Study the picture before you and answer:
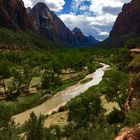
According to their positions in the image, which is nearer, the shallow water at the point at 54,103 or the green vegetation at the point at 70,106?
the green vegetation at the point at 70,106

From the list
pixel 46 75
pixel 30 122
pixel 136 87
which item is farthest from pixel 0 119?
pixel 46 75

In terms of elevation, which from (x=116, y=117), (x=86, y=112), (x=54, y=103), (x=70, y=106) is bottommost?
(x=54, y=103)

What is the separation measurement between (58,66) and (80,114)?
228 feet

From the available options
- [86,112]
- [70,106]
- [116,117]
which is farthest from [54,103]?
[116,117]

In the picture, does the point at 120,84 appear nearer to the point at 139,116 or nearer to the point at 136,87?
the point at 136,87

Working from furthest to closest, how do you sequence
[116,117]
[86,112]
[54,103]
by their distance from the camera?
[54,103] → [86,112] → [116,117]

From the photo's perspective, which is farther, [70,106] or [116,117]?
[70,106]

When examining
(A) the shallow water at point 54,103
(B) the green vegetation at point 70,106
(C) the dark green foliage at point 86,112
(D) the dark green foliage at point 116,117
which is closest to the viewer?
(B) the green vegetation at point 70,106

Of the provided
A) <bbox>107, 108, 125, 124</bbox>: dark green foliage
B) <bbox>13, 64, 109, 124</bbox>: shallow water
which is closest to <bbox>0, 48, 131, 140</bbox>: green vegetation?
<bbox>107, 108, 125, 124</bbox>: dark green foliage

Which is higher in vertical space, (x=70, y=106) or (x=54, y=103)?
(x=70, y=106)

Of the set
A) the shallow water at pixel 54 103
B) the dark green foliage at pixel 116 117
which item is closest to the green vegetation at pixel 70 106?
the dark green foliage at pixel 116 117

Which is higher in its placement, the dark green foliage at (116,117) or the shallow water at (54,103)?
the dark green foliage at (116,117)

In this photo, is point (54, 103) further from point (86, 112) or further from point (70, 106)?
point (86, 112)

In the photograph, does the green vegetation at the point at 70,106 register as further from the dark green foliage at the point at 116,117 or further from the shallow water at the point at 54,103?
the shallow water at the point at 54,103
